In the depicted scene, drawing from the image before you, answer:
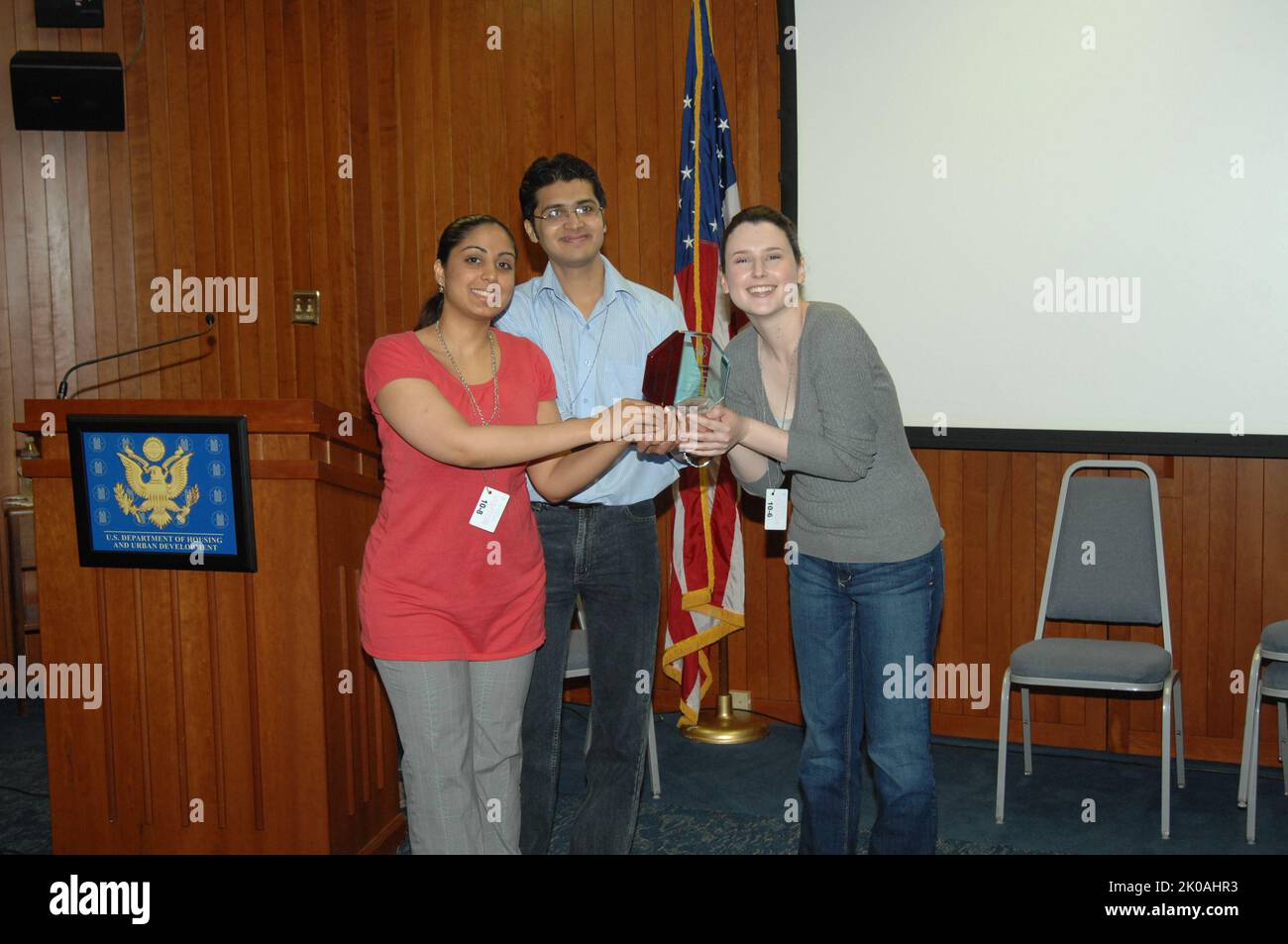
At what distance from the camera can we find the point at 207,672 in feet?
8.88

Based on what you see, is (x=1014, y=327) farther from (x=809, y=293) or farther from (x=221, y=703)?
(x=221, y=703)

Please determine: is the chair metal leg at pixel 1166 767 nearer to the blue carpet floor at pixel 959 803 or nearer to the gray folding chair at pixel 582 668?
the blue carpet floor at pixel 959 803

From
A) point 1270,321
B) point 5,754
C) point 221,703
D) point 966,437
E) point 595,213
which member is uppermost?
point 595,213

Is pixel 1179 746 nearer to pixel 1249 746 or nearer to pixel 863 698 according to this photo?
pixel 1249 746

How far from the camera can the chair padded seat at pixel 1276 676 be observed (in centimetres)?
331

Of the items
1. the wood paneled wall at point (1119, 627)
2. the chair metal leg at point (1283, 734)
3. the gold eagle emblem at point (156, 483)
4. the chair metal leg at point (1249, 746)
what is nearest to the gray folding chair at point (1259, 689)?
the chair metal leg at point (1249, 746)

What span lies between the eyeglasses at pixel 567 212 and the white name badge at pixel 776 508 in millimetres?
806

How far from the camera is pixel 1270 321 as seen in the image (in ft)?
12.5

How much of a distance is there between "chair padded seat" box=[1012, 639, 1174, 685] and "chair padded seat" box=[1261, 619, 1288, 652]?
→ 285 mm

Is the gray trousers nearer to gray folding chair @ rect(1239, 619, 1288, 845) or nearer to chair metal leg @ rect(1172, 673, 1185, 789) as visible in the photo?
gray folding chair @ rect(1239, 619, 1288, 845)

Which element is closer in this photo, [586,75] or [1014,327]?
[1014,327]

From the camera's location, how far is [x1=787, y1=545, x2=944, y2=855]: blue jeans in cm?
228
